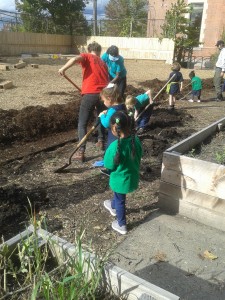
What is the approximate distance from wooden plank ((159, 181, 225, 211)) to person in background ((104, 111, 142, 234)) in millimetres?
578

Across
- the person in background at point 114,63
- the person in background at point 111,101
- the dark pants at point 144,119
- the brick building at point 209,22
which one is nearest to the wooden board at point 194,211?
the person in background at point 111,101

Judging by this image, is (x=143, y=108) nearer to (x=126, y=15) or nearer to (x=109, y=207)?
(x=109, y=207)

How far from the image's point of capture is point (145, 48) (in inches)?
1069

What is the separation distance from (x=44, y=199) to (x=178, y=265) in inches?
66.8

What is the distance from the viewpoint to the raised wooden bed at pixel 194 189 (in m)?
3.06

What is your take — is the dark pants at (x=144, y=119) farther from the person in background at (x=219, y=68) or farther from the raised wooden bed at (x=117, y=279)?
the person in background at (x=219, y=68)

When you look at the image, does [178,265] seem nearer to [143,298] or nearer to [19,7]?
[143,298]

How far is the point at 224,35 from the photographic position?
20266mm

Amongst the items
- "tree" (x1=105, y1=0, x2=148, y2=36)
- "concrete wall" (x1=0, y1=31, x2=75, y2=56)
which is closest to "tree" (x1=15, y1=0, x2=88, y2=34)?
"concrete wall" (x1=0, y1=31, x2=75, y2=56)

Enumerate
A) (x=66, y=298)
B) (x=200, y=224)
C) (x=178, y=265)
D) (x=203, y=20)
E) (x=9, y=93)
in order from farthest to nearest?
1. (x=203, y=20)
2. (x=9, y=93)
3. (x=200, y=224)
4. (x=178, y=265)
5. (x=66, y=298)

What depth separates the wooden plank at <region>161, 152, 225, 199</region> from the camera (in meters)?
3.03

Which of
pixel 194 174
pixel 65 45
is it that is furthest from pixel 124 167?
pixel 65 45

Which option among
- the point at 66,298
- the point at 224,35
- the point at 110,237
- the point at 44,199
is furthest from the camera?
the point at 224,35

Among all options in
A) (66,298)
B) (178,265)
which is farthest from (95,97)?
(66,298)
